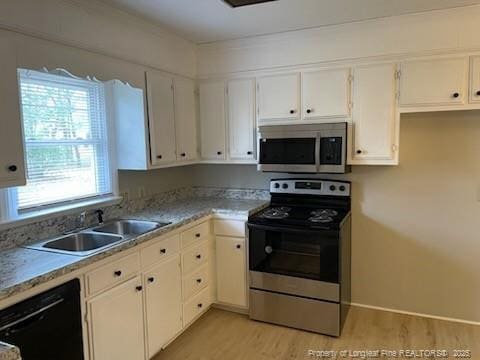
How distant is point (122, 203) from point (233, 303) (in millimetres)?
1301

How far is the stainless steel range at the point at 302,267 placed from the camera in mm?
2793

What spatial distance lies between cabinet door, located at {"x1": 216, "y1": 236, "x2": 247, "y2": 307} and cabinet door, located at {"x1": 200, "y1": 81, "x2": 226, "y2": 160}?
0.85m

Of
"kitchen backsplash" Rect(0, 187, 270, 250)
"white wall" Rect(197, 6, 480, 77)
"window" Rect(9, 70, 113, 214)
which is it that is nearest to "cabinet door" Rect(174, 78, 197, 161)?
"white wall" Rect(197, 6, 480, 77)

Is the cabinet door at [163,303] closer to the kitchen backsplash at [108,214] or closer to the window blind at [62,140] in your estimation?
the kitchen backsplash at [108,214]

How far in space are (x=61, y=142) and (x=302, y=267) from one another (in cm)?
205

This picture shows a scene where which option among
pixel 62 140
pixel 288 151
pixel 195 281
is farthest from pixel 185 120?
pixel 195 281

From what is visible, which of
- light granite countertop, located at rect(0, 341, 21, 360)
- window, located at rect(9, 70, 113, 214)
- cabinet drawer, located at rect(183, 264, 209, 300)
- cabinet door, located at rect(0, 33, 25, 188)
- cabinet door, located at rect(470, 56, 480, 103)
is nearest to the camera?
light granite countertop, located at rect(0, 341, 21, 360)

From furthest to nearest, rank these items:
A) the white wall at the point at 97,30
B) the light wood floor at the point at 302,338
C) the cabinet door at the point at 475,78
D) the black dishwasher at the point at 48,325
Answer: the light wood floor at the point at 302,338 → the cabinet door at the point at 475,78 → the white wall at the point at 97,30 → the black dishwasher at the point at 48,325

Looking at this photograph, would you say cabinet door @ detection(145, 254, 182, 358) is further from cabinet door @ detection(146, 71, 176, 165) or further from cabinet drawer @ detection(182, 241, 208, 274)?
cabinet door @ detection(146, 71, 176, 165)

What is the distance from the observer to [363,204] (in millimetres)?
3250

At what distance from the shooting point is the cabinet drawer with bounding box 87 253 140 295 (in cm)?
203

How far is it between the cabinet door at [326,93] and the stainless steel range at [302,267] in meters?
0.67

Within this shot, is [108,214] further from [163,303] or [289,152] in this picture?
[289,152]

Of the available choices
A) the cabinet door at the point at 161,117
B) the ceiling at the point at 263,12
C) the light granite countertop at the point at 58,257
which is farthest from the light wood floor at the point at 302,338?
the ceiling at the point at 263,12
